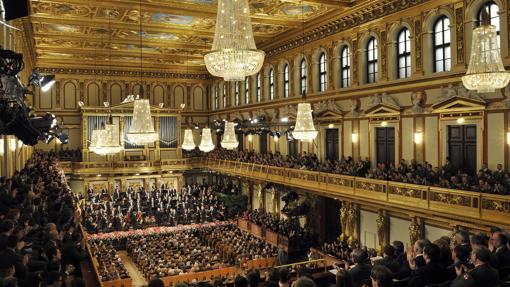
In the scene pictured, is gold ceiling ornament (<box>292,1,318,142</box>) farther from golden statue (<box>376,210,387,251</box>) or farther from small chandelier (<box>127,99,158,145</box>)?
golden statue (<box>376,210,387,251</box>)

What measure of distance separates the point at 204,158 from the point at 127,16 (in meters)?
17.7

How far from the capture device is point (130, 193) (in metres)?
33.9

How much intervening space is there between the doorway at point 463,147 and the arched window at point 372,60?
210 inches

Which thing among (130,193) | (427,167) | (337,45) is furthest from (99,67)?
Result: (427,167)

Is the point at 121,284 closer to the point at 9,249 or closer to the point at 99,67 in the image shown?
the point at 9,249

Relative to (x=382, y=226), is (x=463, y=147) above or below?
above

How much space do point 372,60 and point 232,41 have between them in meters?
15.4

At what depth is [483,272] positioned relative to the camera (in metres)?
5.06

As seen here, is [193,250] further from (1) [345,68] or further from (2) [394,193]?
(1) [345,68]

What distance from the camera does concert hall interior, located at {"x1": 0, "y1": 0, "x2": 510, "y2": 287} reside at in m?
7.14

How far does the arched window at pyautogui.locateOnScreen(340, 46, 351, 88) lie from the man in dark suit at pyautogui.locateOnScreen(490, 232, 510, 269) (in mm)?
16899

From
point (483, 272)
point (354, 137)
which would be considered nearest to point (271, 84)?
point (354, 137)

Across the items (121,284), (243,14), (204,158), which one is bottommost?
(121,284)

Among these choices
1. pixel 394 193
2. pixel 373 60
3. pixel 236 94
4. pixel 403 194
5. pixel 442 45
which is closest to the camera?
pixel 403 194
